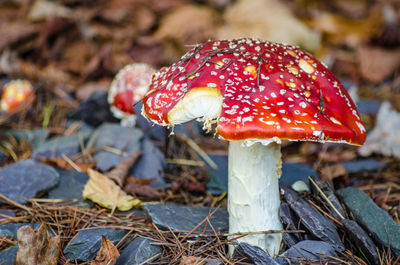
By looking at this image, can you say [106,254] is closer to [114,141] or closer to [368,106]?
[114,141]

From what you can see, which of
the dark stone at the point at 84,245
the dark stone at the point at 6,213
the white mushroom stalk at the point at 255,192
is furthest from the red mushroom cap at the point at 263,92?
the dark stone at the point at 6,213

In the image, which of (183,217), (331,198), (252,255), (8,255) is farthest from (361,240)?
(8,255)

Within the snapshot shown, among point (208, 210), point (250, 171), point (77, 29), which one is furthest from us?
point (77, 29)

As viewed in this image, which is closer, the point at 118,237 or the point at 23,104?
the point at 118,237

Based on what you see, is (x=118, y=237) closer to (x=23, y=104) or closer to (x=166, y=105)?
(x=166, y=105)

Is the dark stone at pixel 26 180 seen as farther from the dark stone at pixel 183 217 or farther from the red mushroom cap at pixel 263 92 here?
the red mushroom cap at pixel 263 92

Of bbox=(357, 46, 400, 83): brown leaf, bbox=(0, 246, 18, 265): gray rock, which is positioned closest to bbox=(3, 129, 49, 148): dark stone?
bbox=(0, 246, 18, 265): gray rock

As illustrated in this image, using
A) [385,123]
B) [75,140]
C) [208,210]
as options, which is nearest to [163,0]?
[75,140]
